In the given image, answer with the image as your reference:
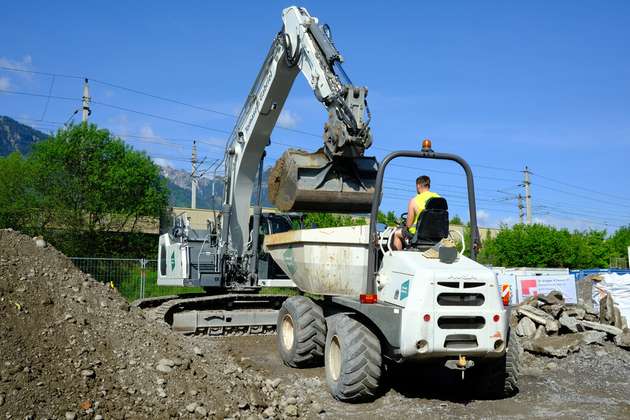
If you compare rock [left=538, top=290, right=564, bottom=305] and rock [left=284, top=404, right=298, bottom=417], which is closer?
rock [left=284, top=404, right=298, bottom=417]

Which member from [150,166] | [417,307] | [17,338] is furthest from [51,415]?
[150,166]

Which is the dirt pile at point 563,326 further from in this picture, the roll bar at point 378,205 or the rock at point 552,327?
the roll bar at point 378,205

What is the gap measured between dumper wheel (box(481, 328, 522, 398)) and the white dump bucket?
175 centimetres

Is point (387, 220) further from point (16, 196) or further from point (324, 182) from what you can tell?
point (16, 196)

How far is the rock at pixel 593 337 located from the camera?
11.2m

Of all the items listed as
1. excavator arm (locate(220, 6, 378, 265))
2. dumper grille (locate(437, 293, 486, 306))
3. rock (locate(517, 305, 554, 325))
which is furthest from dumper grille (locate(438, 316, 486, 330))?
rock (locate(517, 305, 554, 325))

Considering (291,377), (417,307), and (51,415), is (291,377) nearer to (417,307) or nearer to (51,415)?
(417,307)

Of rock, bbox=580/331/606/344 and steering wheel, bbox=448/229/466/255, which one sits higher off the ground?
steering wheel, bbox=448/229/466/255

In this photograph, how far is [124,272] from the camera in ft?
60.1

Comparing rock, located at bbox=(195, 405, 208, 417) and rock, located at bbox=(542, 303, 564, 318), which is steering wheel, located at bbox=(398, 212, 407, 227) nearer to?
rock, located at bbox=(195, 405, 208, 417)

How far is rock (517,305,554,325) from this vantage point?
11880mm

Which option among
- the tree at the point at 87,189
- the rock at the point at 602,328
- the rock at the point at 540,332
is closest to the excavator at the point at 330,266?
the rock at the point at 540,332

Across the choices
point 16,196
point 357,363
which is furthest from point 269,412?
point 16,196

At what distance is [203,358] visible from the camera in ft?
25.9
